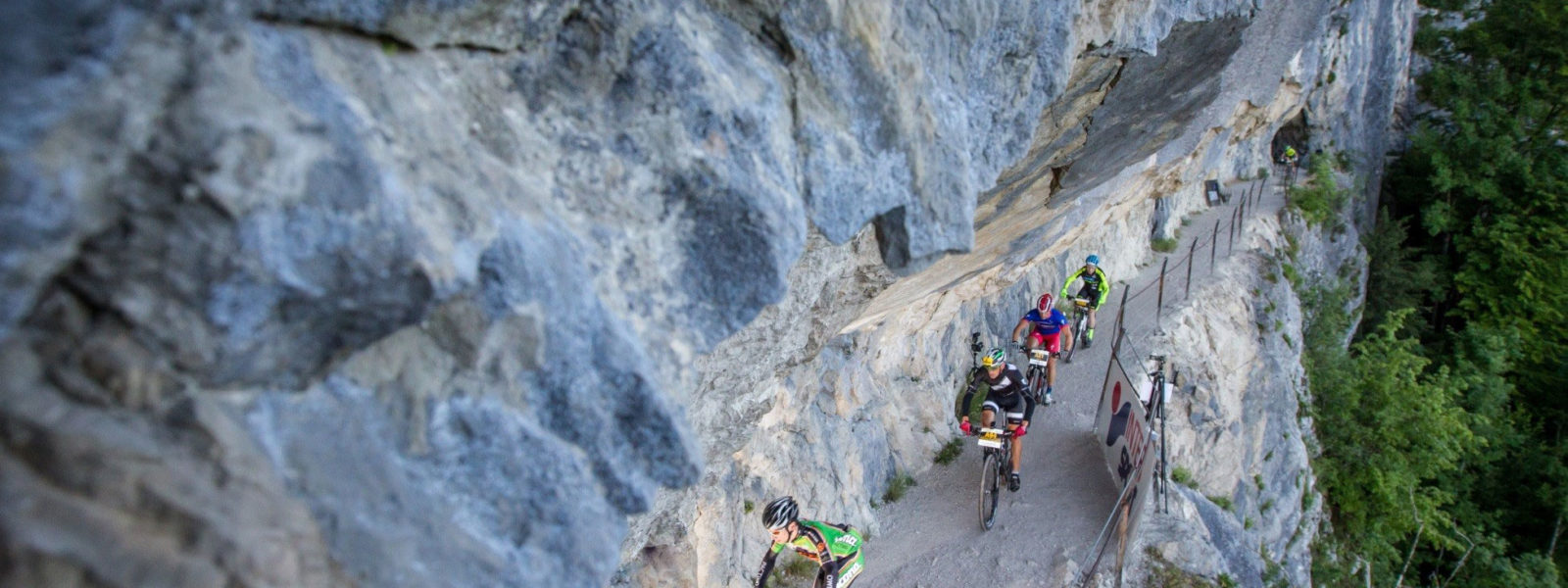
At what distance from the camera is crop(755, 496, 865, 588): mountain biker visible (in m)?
5.62

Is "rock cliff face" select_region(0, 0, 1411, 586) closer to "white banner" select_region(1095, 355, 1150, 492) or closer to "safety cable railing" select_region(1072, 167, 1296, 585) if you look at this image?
"white banner" select_region(1095, 355, 1150, 492)

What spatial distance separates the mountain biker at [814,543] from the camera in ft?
18.4

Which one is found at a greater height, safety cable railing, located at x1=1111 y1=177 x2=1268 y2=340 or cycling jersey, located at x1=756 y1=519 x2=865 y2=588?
safety cable railing, located at x1=1111 y1=177 x2=1268 y2=340

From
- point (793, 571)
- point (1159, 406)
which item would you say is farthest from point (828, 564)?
point (1159, 406)

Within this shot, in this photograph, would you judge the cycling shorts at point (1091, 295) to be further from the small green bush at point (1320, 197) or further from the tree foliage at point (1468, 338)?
the small green bush at point (1320, 197)

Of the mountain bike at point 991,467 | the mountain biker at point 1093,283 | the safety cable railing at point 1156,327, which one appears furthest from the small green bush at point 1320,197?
the mountain bike at point 991,467

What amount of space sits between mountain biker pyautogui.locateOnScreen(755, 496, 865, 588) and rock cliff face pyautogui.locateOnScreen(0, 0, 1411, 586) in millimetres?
2724

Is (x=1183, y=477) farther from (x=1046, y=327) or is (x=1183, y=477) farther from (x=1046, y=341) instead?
(x=1046, y=327)

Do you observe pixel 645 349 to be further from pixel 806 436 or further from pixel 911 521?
pixel 911 521

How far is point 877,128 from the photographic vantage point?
311 centimetres

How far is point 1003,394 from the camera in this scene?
775 centimetres

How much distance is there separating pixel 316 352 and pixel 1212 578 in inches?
315

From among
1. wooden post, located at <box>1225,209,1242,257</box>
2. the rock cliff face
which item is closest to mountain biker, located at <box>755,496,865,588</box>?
the rock cliff face

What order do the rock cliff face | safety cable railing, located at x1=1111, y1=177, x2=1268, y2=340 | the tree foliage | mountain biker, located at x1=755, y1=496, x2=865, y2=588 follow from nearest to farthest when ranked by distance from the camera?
the rock cliff face
mountain biker, located at x1=755, y1=496, x2=865, y2=588
safety cable railing, located at x1=1111, y1=177, x2=1268, y2=340
the tree foliage
